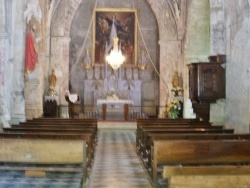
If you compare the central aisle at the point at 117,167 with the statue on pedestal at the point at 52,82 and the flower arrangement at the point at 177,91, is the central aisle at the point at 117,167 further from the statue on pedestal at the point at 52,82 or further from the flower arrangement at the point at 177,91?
the statue on pedestal at the point at 52,82

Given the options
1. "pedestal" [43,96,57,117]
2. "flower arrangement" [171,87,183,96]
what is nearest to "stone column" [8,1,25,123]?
"pedestal" [43,96,57,117]

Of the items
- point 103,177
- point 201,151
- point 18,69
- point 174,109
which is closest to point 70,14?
point 174,109

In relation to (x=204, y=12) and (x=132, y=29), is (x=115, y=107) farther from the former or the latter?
(x=204, y=12)

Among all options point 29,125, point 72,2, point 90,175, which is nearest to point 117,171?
point 90,175

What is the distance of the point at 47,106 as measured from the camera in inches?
726

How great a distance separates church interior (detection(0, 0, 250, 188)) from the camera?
20.8 feet

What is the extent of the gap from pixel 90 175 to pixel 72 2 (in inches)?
565

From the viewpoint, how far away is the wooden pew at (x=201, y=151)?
6.19 metres

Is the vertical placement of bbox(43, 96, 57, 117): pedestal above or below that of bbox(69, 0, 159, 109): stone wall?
below

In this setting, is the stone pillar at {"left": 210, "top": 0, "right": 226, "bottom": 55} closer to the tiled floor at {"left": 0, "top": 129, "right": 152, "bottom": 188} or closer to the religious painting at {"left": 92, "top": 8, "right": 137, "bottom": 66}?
the tiled floor at {"left": 0, "top": 129, "right": 152, "bottom": 188}

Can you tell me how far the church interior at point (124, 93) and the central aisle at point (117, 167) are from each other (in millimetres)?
30

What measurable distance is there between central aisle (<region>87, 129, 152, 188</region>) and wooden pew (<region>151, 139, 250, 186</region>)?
72 centimetres

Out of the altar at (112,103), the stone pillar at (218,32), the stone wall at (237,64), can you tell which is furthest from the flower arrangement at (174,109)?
the stone wall at (237,64)

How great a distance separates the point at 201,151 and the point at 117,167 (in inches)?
100
